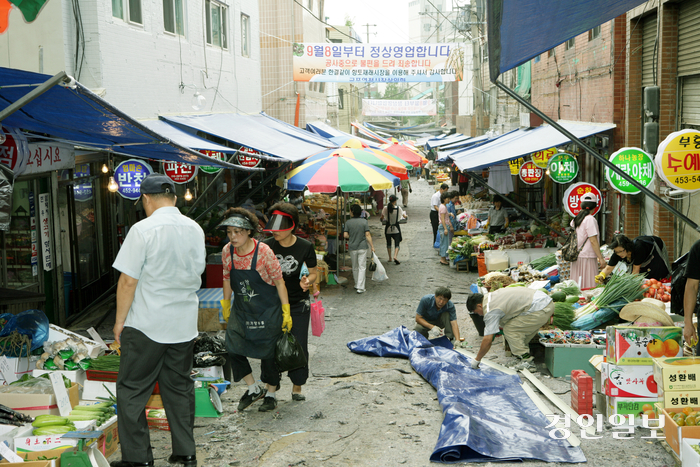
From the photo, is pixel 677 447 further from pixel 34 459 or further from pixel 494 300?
pixel 34 459

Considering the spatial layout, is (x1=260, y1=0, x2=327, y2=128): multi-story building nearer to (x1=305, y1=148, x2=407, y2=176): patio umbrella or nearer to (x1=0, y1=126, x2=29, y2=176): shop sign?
(x1=305, y1=148, x2=407, y2=176): patio umbrella

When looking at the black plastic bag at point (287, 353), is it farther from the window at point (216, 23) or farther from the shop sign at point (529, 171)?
the window at point (216, 23)

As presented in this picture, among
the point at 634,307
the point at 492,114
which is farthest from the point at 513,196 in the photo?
the point at 634,307

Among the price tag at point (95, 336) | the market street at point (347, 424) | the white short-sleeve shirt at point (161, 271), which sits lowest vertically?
the market street at point (347, 424)

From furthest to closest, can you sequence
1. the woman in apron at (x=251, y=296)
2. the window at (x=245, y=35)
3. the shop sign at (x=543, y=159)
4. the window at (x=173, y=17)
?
the window at (x=245, y=35) → the shop sign at (x=543, y=159) → the window at (x=173, y=17) → the woman in apron at (x=251, y=296)

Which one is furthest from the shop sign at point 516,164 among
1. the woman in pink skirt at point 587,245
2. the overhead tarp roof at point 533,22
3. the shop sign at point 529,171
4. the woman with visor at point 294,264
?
the woman with visor at point 294,264

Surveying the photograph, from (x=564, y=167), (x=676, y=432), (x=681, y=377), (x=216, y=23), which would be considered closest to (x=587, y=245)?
(x=564, y=167)

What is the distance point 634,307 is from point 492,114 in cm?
2303

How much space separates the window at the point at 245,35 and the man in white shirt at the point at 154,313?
46.3ft

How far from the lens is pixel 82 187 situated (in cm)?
1088

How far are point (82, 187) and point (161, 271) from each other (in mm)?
7291

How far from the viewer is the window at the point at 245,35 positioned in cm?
1784

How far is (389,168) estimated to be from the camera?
15.4 meters

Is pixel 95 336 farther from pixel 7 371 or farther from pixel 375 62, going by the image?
pixel 375 62
